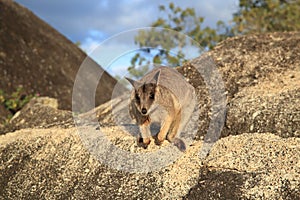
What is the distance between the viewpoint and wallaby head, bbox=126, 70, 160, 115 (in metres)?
4.48

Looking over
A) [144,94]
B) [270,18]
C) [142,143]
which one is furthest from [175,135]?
[270,18]

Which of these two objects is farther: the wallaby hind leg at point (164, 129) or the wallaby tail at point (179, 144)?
the wallaby tail at point (179, 144)

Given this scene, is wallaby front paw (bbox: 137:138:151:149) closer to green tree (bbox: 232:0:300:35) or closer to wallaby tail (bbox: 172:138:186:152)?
wallaby tail (bbox: 172:138:186:152)

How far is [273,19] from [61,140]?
55.5 feet

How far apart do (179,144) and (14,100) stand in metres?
7.36

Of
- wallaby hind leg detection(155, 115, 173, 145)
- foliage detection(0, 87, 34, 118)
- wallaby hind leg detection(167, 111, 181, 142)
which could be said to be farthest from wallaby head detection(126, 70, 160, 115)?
foliage detection(0, 87, 34, 118)

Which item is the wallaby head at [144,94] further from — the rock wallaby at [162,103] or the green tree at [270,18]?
the green tree at [270,18]

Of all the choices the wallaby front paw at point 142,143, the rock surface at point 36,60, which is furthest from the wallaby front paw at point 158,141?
the rock surface at point 36,60

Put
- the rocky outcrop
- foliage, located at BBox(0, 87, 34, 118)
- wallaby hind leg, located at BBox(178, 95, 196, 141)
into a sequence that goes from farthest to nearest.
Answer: foliage, located at BBox(0, 87, 34, 118) → wallaby hind leg, located at BBox(178, 95, 196, 141) → the rocky outcrop

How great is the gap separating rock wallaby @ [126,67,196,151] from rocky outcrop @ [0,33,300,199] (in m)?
0.35

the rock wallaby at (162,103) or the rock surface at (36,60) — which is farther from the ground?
the rock surface at (36,60)

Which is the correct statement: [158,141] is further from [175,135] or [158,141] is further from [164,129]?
[164,129]

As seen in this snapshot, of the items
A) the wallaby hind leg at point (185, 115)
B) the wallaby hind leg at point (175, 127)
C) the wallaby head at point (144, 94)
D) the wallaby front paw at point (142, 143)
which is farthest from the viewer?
the wallaby front paw at point (142, 143)

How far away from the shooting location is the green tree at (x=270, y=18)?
20.8 m
